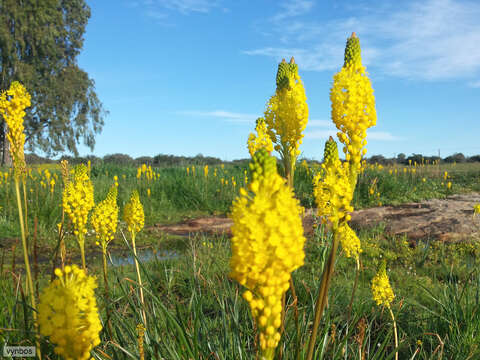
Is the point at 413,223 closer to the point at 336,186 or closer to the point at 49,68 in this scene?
the point at 336,186

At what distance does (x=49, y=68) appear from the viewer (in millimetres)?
37469

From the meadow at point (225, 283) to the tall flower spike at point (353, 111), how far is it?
0.97 metres

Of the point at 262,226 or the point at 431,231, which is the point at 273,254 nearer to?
the point at 262,226

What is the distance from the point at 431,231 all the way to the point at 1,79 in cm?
3941

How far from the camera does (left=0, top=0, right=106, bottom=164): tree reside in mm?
33656

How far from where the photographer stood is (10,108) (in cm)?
267

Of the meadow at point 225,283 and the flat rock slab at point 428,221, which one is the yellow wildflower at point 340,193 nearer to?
the meadow at point 225,283

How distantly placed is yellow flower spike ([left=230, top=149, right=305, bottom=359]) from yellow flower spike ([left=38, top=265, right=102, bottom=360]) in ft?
2.60

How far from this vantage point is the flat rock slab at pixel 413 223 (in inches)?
359

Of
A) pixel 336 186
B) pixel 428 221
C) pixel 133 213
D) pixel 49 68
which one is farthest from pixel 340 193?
pixel 49 68

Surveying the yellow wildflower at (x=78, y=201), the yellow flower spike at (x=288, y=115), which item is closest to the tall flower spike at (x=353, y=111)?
the yellow flower spike at (x=288, y=115)

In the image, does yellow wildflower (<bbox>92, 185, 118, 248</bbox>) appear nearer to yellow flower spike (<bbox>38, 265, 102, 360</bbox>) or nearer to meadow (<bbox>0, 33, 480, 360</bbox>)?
meadow (<bbox>0, 33, 480, 360</bbox>)

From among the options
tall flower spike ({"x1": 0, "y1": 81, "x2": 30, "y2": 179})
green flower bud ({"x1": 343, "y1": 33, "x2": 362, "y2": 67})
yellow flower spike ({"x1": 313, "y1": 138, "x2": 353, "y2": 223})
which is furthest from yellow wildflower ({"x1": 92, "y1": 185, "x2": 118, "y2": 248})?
green flower bud ({"x1": 343, "y1": 33, "x2": 362, "y2": 67})

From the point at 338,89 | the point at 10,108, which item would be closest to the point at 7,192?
the point at 10,108
